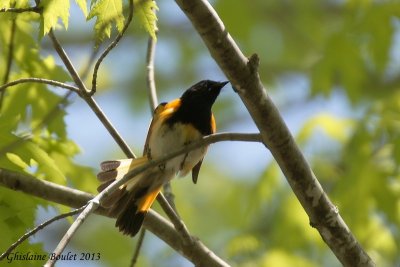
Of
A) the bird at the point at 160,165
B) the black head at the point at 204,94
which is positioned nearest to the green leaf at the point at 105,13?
the bird at the point at 160,165

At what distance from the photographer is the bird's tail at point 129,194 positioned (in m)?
3.31

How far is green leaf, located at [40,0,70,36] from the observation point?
8.13ft

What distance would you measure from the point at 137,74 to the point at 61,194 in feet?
21.0

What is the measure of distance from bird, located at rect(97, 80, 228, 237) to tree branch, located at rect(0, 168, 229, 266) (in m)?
0.11

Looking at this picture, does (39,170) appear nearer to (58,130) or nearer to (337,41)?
(58,130)

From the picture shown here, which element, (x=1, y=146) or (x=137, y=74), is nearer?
(x=1, y=146)

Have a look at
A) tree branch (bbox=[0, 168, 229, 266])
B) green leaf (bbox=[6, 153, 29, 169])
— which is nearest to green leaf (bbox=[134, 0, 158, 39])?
tree branch (bbox=[0, 168, 229, 266])

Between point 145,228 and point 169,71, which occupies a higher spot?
point 169,71

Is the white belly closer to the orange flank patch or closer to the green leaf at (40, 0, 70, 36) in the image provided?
the orange flank patch

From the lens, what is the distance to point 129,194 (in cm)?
352

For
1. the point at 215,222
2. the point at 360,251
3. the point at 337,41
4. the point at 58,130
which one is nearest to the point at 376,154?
the point at 337,41

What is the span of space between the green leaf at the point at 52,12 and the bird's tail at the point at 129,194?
1025 millimetres

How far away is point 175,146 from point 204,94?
450 millimetres

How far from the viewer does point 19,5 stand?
265 centimetres
